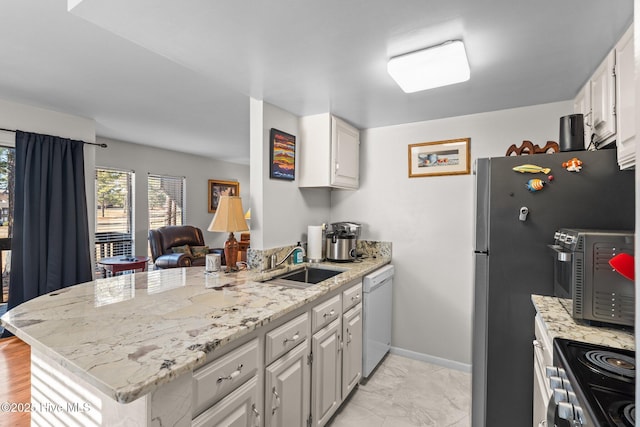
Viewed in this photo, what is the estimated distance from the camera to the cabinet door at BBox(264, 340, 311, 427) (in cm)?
144

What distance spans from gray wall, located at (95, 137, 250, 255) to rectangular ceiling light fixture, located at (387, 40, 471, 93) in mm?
4674

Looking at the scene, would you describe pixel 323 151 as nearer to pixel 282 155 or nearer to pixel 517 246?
pixel 282 155

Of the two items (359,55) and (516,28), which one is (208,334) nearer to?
(359,55)

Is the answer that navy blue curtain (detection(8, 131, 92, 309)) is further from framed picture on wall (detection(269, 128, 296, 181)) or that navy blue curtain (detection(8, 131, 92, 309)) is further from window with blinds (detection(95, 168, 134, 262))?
framed picture on wall (detection(269, 128, 296, 181))

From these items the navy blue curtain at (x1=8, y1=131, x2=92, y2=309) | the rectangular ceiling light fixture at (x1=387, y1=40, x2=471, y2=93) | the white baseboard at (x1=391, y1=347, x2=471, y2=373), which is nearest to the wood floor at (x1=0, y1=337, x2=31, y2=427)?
the navy blue curtain at (x1=8, y1=131, x2=92, y2=309)

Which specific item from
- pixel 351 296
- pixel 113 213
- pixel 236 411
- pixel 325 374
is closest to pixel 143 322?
pixel 236 411

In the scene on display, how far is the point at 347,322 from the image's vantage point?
7.11ft

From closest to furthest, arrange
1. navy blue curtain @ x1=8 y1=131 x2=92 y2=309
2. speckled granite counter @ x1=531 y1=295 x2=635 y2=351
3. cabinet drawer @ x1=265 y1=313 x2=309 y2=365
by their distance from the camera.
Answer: speckled granite counter @ x1=531 y1=295 x2=635 y2=351, cabinet drawer @ x1=265 y1=313 x2=309 y2=365, navy blue curtain @ x1=8 y1=131 x2=92 y2=309

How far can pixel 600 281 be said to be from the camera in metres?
1.27

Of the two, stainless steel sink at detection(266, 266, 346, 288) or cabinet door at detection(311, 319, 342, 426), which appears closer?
cabinet door at detection(311, 319, 342, 426)

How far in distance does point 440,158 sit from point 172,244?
4184mm

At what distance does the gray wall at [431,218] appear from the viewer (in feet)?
8.50

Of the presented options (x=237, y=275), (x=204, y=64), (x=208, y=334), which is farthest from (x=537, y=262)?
(x=204, y=64)

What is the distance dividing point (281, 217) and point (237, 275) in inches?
24.9
